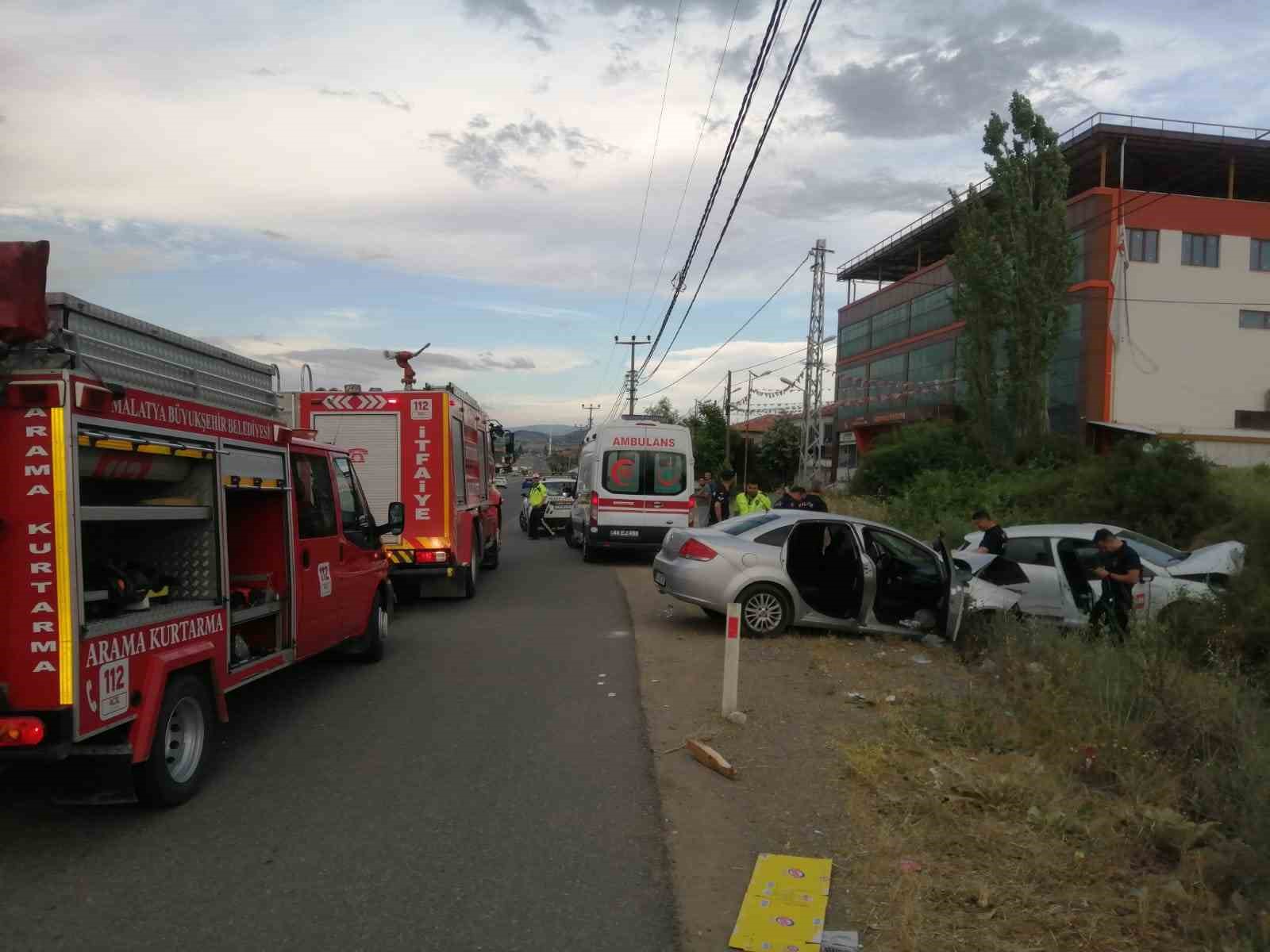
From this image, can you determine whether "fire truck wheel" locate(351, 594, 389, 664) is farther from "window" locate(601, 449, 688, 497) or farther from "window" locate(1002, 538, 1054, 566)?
"window" locate(601, 449, 688, 497)

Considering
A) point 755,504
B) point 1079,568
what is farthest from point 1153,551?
point 755,504

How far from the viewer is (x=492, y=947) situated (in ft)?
13.1

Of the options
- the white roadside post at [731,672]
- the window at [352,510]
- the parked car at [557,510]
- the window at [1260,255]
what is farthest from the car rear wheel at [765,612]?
the window at [1260,255]

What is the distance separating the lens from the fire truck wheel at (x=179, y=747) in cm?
535

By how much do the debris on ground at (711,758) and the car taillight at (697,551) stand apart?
4.38 m

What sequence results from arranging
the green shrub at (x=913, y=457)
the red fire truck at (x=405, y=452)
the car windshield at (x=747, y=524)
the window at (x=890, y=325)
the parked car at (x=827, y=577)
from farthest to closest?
the window at (x=890, y=325) → the green shrub at (x=913, y=457) → the red fire truck at (x=405, y=452) → the car windshield at (x=747, y=524) → the parked car at (x=827, y=577)

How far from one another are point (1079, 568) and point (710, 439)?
54.8 metres

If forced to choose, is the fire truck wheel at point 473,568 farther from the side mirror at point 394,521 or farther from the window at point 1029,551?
the window at point 1029,551

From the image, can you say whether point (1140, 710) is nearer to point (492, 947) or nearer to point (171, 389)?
point (492, 947)

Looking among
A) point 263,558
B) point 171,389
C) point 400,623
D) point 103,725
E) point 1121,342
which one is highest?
point 1121,342

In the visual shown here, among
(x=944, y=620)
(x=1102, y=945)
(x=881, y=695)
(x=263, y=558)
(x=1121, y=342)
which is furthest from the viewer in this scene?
(x=1121, y=342)

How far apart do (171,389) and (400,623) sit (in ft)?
23.5

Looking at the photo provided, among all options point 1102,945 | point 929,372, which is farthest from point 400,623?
point 929,372

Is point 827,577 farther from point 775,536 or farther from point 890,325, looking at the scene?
point 890,325
